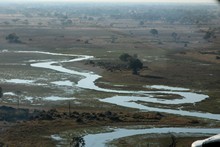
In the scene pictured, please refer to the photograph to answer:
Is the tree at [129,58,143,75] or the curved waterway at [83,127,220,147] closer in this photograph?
the curved waterway at [83,127,220,147]

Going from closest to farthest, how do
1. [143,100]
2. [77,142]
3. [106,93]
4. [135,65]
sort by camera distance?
[77,142]
[143,100]
[106,93]
[135,65]

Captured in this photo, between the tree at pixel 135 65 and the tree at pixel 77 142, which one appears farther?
the tree at pixel 135 65

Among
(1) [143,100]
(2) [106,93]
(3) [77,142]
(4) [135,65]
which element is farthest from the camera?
(4) [135,65]

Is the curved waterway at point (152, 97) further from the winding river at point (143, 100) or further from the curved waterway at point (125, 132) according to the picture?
the curved waterway at point (125, 132)

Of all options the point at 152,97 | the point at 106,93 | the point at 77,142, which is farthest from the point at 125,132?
the point at 106,93

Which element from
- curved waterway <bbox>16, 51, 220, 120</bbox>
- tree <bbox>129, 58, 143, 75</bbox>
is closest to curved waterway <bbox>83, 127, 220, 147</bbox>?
curved waterway <bbox>16, 51, 220, 120</bbox>

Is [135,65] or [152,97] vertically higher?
[135,65]

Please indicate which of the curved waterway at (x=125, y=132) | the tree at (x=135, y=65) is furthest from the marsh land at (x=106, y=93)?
the tree at (x=135, y=65)

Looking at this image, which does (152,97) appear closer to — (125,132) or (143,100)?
(143,100)

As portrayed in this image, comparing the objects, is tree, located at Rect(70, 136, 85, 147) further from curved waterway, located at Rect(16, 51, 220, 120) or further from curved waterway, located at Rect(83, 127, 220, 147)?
curved waterway, located at Rect(16, 51, 220, 120)
